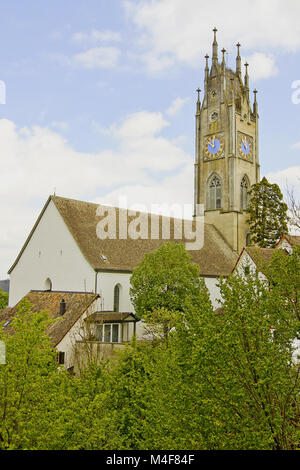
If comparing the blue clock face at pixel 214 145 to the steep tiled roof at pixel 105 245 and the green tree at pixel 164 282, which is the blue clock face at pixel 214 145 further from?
the green tree at pixel 164 282

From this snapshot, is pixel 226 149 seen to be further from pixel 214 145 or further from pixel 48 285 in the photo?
pixel 48 285

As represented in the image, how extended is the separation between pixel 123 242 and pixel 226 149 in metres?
17.8

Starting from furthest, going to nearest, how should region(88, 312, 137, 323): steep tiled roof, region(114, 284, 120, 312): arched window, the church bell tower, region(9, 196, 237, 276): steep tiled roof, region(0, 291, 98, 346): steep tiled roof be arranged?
the church bell tower
region(114, 284, 120, 312): arched window
region(9, 196, 237, 276): steep tiled roof
region(88, 312, 137, 323): steep tiled roof
region(0, 291, 98, 346): steep tiled roof

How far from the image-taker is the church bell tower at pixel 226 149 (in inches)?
1916

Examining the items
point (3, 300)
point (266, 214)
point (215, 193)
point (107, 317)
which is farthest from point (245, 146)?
point (107, 317)

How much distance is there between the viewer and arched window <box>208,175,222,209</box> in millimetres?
49969

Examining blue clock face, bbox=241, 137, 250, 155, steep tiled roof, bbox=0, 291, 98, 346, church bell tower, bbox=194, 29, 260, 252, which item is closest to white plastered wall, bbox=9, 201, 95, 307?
steep tiled roof, bbox=0, 291, 98, 346

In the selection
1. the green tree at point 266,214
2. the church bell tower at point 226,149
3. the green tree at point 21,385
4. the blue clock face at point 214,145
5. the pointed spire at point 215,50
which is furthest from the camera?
the pointed spire at point 215,50

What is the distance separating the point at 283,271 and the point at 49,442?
23.6 feet

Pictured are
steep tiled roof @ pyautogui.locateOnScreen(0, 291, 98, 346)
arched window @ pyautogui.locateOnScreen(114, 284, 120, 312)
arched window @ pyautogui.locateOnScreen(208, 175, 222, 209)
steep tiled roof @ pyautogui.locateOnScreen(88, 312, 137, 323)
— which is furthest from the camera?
arched window @ pyautogui.locateOnScreen(208, 175, 222, 209)

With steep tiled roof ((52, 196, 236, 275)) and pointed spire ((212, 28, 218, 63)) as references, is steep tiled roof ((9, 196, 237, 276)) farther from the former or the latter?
pointed spire ((212, 28, 218, 63))

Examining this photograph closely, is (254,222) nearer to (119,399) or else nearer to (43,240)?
(43,240)

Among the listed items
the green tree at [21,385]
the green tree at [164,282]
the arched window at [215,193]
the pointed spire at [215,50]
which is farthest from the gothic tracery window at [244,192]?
the green tree at [21,385]

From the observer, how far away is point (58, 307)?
29000 mm
